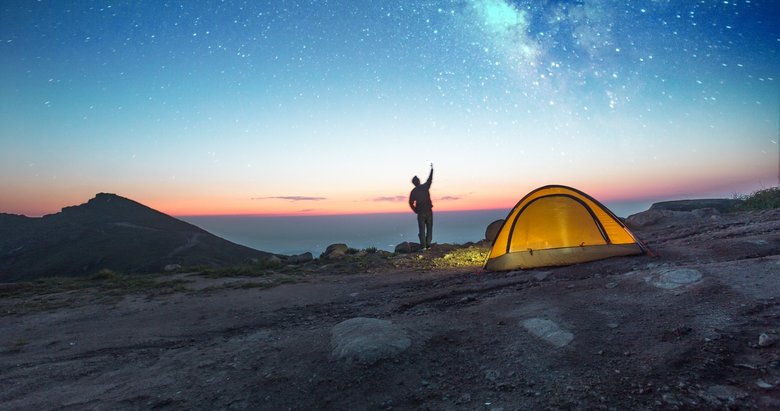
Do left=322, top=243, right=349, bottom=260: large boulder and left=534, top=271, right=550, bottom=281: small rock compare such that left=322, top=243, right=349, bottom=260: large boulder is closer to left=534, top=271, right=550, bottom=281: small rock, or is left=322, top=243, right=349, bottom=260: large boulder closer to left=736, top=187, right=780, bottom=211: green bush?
left=534, top=271, right=550, bottom=281: small rock

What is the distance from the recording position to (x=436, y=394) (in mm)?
4176

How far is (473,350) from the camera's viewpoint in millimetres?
5078

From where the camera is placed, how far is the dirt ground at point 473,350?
3830mm

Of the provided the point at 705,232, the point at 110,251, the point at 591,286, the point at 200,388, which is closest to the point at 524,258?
the point at 591,286

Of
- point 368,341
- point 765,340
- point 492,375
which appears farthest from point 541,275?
point 368,341

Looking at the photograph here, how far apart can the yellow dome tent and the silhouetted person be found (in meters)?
8.20

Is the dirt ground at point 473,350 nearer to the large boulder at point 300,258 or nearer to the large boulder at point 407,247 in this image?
the large boulder at point 300,258

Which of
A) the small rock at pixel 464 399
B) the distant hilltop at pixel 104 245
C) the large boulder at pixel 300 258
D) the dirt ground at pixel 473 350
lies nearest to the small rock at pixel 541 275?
the dirt ground at pixel 473 350

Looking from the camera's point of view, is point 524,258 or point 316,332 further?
point 524,258

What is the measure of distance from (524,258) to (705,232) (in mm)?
6104

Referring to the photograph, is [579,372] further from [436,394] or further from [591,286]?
[591,286]

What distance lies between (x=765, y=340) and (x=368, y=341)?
14.5ft

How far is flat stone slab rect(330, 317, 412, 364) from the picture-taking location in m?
4.98

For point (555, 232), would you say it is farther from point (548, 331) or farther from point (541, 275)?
point (548, 331)
